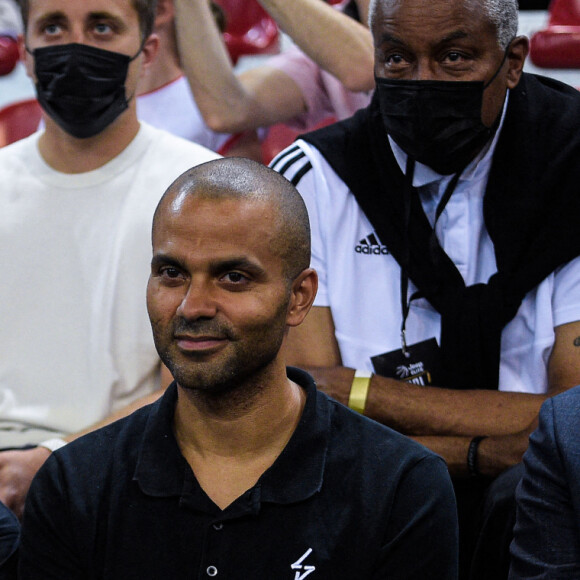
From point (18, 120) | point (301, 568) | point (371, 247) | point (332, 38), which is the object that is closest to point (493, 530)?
point (301, 568)

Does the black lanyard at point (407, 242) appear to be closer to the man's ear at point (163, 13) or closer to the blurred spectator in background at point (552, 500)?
the blurred spectator in background at point (552, 500)

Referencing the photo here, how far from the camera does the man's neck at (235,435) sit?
1.65 m

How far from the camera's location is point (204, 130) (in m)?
3.25

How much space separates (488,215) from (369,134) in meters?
0.35

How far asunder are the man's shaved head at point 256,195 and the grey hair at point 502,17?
2.52 feet

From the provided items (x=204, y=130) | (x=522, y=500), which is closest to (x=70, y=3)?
(x=204, y=130)

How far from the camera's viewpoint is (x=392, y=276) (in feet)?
7.89

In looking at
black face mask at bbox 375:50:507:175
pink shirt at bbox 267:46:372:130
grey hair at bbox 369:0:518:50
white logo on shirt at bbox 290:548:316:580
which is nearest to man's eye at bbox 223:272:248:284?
white logo on shirt at bbox 290:548:316:580

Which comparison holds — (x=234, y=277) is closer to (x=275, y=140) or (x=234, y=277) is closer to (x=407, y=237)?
(x=407, y=237)

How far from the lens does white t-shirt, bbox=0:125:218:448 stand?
2.40 meters

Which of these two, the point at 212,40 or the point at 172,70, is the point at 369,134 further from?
the point at 172,70

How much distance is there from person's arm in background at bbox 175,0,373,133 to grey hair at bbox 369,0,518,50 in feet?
1.72

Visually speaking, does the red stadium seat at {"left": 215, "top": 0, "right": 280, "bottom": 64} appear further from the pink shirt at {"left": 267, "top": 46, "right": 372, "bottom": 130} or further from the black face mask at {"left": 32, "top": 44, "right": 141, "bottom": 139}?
the black face mask at {"left": 32, "top": 44, "right": 141, "bottom": 139}

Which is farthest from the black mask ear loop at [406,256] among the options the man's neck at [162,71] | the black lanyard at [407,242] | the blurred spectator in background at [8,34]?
the blurred spectator in background at [8,34]
